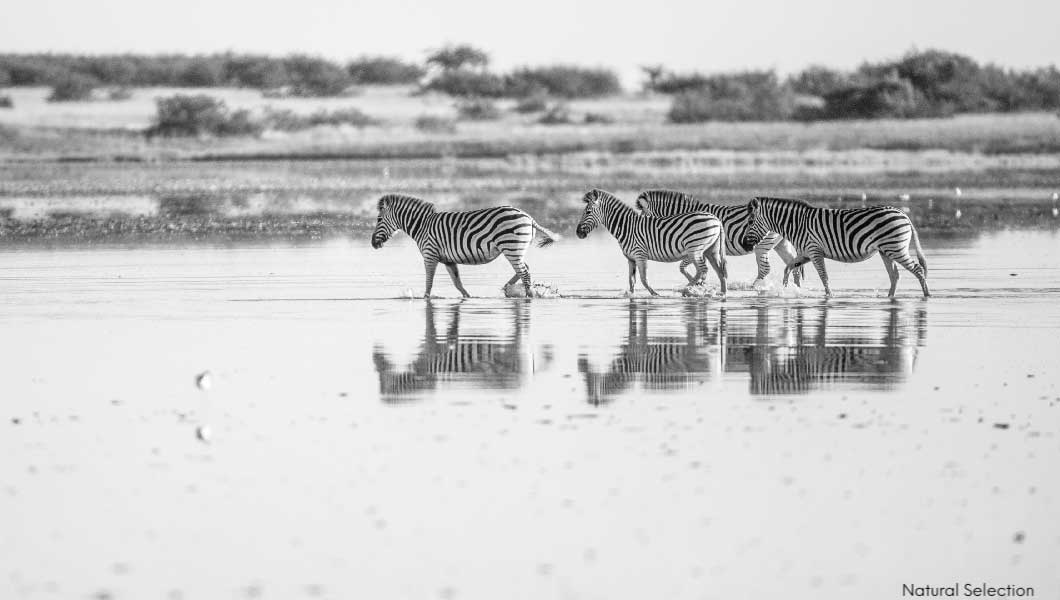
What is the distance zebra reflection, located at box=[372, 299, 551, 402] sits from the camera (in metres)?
11.3

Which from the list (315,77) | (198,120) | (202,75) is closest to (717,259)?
(198,120)

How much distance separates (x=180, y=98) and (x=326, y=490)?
56155 millimetres

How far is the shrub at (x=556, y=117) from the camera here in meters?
65.8

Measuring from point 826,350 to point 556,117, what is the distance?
54.2 metres

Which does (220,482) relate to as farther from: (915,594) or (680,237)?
(680,237)

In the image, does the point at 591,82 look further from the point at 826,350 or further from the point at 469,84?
the point at 826,350

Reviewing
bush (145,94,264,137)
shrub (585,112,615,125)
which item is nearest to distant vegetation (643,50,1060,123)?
shrub (585,112,615,125)

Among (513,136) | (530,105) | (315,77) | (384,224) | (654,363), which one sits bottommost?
(654,363)

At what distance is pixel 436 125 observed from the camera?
63750mm

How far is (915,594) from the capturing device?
22.1ft

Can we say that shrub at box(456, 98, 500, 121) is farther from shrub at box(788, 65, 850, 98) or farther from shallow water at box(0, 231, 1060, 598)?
shallow water at box(0, 231, 1060, 598)

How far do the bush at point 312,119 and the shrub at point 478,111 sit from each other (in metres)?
4.18

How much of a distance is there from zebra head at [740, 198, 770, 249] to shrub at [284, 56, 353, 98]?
61461 millimetres

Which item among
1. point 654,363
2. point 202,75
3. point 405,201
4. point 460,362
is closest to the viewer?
Answer: point 654,363
